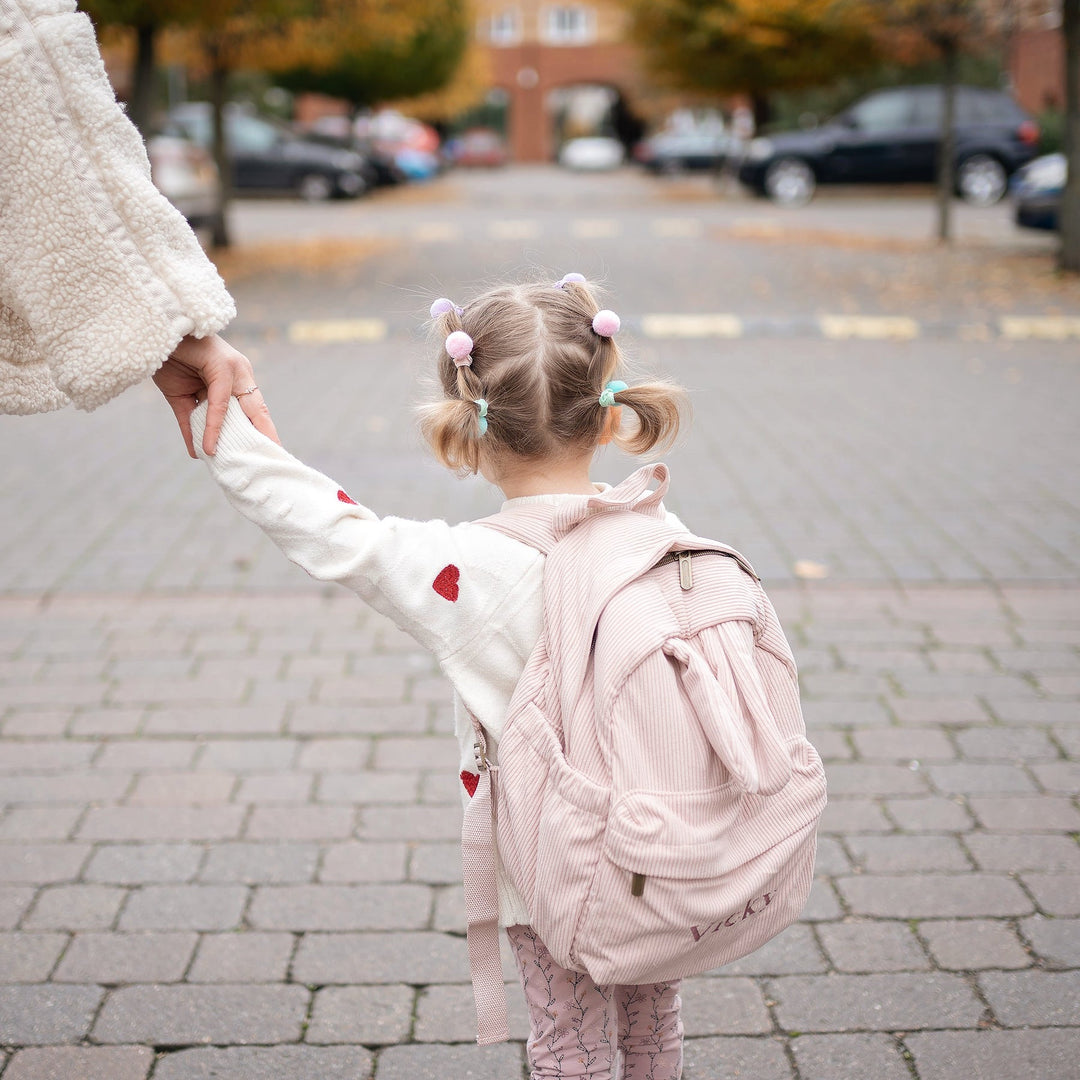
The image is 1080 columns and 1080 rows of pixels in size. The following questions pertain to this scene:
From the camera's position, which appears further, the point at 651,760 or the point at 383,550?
the point at 383,550

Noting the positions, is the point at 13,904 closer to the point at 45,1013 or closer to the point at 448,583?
the point at 45,1013

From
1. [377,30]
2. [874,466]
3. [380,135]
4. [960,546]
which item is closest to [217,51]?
[377,30]

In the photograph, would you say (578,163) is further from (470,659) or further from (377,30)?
(470,659)

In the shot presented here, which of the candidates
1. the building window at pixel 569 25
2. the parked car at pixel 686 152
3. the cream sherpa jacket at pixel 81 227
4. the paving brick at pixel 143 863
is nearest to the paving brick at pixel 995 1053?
the paving brick at pixel 143 863

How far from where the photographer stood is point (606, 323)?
1719 mm

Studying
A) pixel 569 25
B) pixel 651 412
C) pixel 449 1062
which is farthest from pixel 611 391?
pixel 569 25

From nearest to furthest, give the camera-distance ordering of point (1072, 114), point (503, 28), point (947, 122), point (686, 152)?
point (1072, 114), point (947, 122), point (686, 152), point (503, 28)

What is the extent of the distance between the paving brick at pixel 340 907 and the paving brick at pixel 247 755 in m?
0.62

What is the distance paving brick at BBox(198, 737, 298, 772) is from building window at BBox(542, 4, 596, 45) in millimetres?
58372

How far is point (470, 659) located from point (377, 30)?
588 inches

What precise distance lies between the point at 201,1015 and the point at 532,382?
4.87 feet

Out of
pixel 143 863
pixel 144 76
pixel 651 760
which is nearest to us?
pixel 651 760

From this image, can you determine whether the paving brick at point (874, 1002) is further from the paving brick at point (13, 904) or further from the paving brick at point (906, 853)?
the paving brick at point (13, 904)

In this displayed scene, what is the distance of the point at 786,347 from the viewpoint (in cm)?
994
